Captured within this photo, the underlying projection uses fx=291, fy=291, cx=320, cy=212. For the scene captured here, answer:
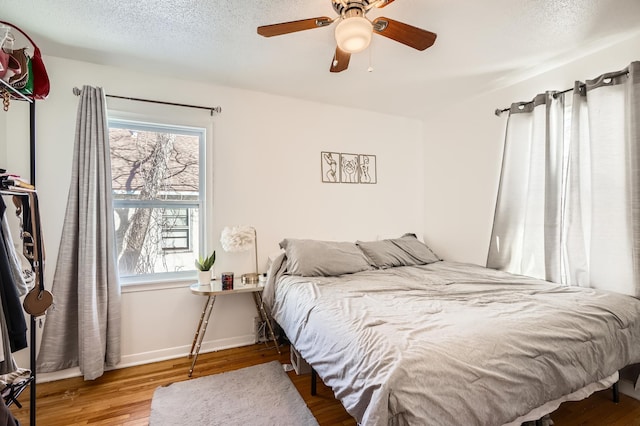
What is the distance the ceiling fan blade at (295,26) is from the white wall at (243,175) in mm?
1414

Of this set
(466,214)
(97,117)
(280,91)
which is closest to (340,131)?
(280,91)

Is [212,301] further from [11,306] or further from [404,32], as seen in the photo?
[404,32]

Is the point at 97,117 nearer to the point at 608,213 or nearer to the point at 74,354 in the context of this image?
the point at 74,354

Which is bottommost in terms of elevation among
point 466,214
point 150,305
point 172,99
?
point 150,305

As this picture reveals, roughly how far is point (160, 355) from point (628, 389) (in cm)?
349

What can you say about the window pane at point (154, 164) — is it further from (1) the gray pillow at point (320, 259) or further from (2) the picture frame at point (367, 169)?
(2) the picture frame at point (367, 169)

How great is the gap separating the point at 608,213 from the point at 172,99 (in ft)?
11.5

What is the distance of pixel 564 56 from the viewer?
88.0 inches

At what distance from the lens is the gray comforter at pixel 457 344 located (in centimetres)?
104

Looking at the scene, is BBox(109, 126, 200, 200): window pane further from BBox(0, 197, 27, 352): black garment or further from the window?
BBox(0, 197, 27, 352): black garment

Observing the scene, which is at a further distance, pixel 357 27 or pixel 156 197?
pixel 156 197

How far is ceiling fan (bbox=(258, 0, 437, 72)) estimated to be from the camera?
137 centimetres

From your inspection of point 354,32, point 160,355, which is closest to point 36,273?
point 160,355

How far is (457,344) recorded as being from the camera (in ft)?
3.87
